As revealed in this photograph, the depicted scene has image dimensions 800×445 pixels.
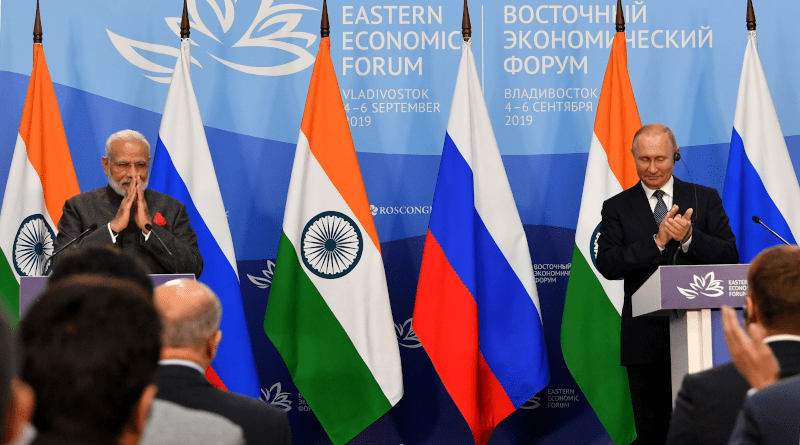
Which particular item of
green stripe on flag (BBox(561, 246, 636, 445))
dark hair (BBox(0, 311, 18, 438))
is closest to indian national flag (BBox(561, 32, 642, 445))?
green stripe on flag (BBox(561, 246, 636, 445))

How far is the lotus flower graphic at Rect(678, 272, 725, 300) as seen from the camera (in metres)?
2.83

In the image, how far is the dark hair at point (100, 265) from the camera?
174cm

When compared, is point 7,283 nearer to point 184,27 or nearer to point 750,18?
point 184,27

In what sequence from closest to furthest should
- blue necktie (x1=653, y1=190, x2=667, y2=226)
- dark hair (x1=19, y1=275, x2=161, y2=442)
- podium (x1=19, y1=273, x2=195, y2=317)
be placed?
dark hair (x1=19, y1=275, x2=161, y2=442) < podium (x1=19, y1=273, x2=195, y2=317) < blue necktie (x1=653, y1=190, x2=667, y2=226)

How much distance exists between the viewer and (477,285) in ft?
15.2

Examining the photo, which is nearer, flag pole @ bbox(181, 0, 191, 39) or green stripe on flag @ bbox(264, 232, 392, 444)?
green stripe on flag @ bbox(264, 232, 392, 444)

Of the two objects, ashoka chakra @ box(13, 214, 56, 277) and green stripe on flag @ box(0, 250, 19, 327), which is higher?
ashoka chakra @ box(13, 214, 56, 277)

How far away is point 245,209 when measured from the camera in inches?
202

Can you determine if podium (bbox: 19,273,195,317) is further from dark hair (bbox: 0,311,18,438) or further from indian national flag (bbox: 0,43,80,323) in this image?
dark hair (bbox: 0,311,18,438)


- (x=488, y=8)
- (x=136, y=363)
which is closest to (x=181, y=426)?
(x=136, y=363)

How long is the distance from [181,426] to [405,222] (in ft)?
12.2

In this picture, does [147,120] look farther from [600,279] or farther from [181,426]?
[181,426]

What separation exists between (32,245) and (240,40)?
5.78 feet

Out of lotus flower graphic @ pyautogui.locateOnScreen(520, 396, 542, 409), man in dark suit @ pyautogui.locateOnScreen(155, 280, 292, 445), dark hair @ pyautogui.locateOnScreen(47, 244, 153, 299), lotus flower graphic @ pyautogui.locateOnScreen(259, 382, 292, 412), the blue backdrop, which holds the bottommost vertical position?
lotus flower graphic @ pyautogui.locateOnScreen(520, 396, 542, 409)
